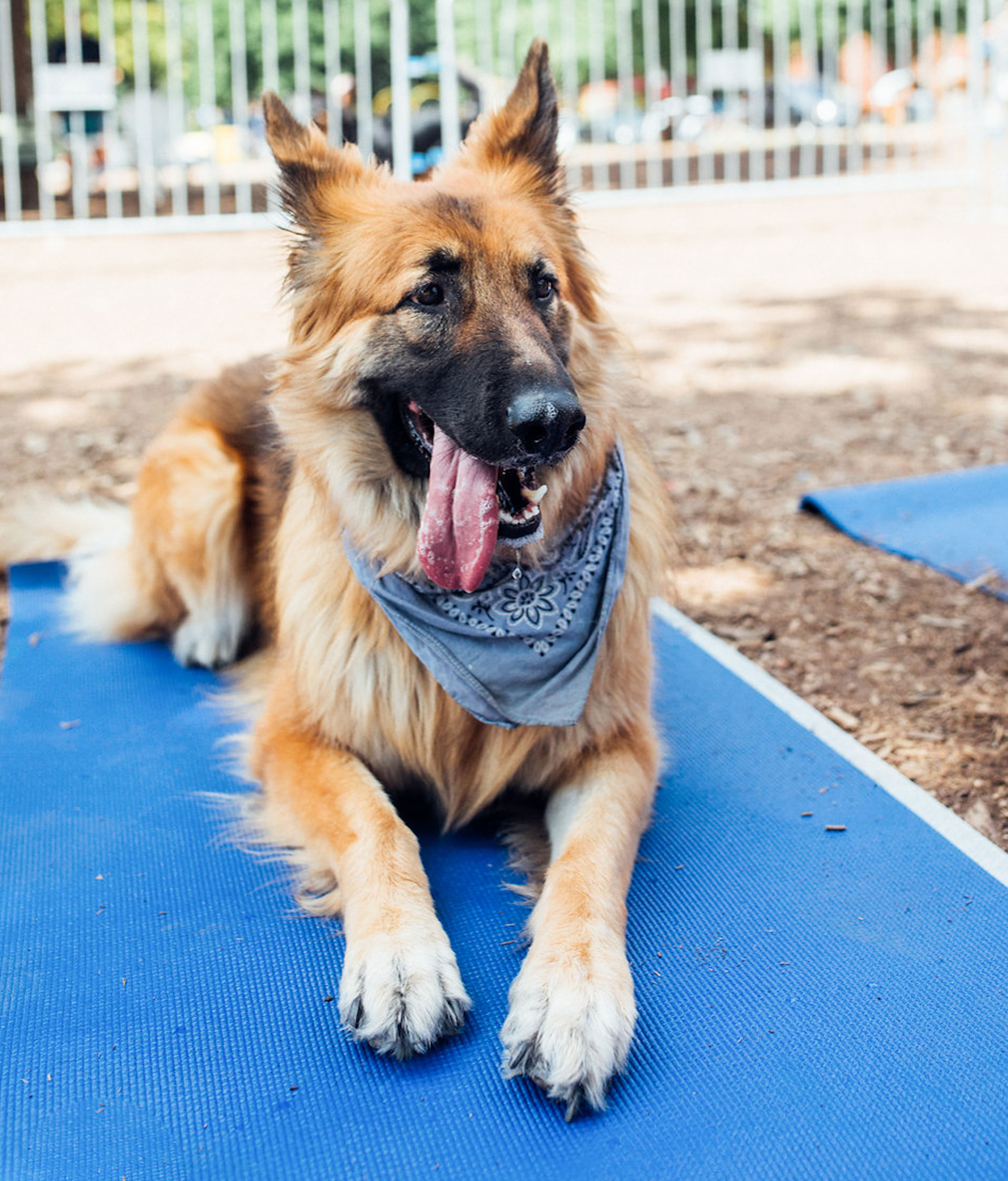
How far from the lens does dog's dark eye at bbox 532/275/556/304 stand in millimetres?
2801

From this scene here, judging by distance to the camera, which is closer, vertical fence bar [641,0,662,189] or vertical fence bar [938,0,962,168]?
vertical fence bar [641,0,662,189]

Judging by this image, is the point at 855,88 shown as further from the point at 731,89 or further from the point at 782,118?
the point at 782,118

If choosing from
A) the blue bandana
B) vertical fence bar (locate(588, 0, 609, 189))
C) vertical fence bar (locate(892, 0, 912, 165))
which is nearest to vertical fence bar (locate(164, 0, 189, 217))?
vertical fence bar (locate(588, 0, 609, 189))

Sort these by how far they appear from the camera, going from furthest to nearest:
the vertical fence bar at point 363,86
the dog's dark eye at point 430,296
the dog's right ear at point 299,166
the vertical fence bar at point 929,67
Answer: the vertical fence bar at point 929,67 → the vertical fence bar at point 363,86 → the dog's right ear at point 299,166 → the dog's dark eye at point 430,296

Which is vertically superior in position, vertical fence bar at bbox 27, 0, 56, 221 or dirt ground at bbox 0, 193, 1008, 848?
vertical fence bar at bbox 27, 0, 56, 221

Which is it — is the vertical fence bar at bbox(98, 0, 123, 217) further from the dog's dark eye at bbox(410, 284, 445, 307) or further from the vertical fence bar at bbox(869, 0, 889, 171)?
the dog's dark eye at bbox(410, 284, 445, 307)

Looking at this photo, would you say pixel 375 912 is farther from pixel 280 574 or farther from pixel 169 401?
pixel 169 401

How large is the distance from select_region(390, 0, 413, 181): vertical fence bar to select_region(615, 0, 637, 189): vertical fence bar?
494 centimetres

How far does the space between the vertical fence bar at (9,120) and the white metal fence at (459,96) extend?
4 cm

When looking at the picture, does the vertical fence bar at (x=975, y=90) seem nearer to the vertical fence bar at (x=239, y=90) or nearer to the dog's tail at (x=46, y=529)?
the vertical fence bar at (x=239, y=90)

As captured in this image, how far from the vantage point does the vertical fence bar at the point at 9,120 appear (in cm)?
1379

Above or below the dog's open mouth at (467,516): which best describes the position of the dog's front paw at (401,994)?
below

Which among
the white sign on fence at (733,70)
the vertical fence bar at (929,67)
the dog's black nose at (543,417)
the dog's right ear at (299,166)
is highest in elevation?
the white sign on fence at (733,70)

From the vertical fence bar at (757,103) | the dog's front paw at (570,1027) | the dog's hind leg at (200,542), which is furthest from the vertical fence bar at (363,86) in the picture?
the dog's front paw at (570,1027)
